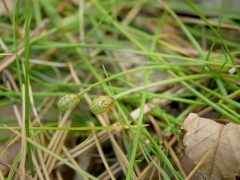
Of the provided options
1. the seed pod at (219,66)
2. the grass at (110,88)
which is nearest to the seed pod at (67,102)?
the grass at (110,88)

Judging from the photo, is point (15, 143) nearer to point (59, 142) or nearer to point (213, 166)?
point (59, 142)

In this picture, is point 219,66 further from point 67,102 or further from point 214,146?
point 67,102

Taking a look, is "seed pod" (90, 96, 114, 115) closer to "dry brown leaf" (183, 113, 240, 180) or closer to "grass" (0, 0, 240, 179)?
"grass" (0, 0, 240, 179)

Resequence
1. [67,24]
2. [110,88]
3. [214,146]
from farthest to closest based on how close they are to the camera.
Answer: [67,24] < [110,88] < [214,146]

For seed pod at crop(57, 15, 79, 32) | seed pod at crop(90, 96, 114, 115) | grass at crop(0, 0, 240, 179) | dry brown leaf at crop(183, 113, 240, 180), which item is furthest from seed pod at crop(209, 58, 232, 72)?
seed pod at crop(57, 15, 79, 32)

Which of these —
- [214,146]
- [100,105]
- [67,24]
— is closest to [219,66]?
[214,146]

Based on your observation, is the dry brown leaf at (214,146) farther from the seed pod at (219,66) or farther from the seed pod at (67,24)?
the seed pod at (67,24)
